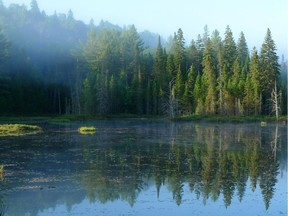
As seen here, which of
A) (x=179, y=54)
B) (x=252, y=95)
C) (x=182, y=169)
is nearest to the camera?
(x=182, y=169)

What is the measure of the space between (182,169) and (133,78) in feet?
229

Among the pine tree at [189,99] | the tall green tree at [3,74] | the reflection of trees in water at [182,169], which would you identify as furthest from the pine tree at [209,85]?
the reflection of trees in water at [182,169]

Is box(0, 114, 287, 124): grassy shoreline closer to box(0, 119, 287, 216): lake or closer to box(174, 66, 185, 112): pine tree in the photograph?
box(174, 66, 185, 112): pine tree

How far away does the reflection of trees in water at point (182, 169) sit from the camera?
19434 mm

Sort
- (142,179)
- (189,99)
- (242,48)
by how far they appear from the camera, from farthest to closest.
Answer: (242,48) → (189,99) → (142,179)

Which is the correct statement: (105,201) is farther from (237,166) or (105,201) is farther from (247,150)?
(247,150)

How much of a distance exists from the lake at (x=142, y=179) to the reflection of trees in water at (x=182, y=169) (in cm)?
5

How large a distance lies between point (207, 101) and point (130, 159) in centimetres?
5417

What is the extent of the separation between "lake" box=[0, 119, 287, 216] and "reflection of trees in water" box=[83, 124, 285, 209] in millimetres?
46

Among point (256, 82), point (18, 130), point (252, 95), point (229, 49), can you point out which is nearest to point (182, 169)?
point (18, 130)

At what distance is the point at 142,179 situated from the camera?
2205 cm

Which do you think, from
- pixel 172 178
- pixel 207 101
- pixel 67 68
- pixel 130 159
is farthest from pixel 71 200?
pixel 67 68

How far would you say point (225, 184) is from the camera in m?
20.8

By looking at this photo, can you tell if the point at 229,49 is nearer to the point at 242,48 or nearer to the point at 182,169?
the point at 242,48
